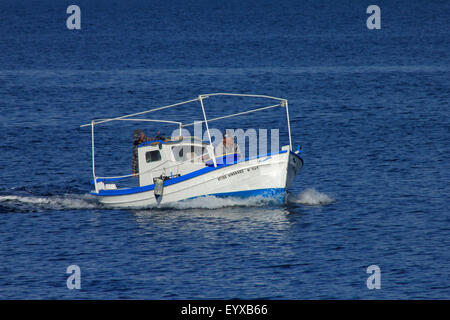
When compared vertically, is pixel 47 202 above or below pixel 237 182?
below

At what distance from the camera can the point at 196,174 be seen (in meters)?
41.1

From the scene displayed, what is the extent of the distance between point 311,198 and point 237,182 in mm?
5218

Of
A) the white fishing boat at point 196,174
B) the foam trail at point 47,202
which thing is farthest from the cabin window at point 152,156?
the foam trail at point 47,202

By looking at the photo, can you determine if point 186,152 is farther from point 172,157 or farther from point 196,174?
point 196,174

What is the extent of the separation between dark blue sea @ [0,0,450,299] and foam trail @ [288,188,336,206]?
0.50ft

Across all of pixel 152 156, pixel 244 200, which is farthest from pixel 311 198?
pixel 152 156

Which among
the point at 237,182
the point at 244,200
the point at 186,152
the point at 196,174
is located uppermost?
the point at 186,152

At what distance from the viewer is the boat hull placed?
40750mm

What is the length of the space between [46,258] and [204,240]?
24.4 feet

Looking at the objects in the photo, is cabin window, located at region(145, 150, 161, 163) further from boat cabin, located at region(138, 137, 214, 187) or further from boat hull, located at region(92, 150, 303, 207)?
boat hull, located at region(92, 150, 303, 207)

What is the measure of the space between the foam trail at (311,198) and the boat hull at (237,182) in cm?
198

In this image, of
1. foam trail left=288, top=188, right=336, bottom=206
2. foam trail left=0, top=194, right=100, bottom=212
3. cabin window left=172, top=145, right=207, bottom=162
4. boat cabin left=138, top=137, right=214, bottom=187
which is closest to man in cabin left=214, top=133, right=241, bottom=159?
boat cabin left=138, top=137, right=214, bottom=187

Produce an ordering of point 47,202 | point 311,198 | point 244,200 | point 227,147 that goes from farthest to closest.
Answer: point 47,202
point 311,198
point 227,147
point 244,200

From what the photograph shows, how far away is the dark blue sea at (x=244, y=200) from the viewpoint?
32.8m
